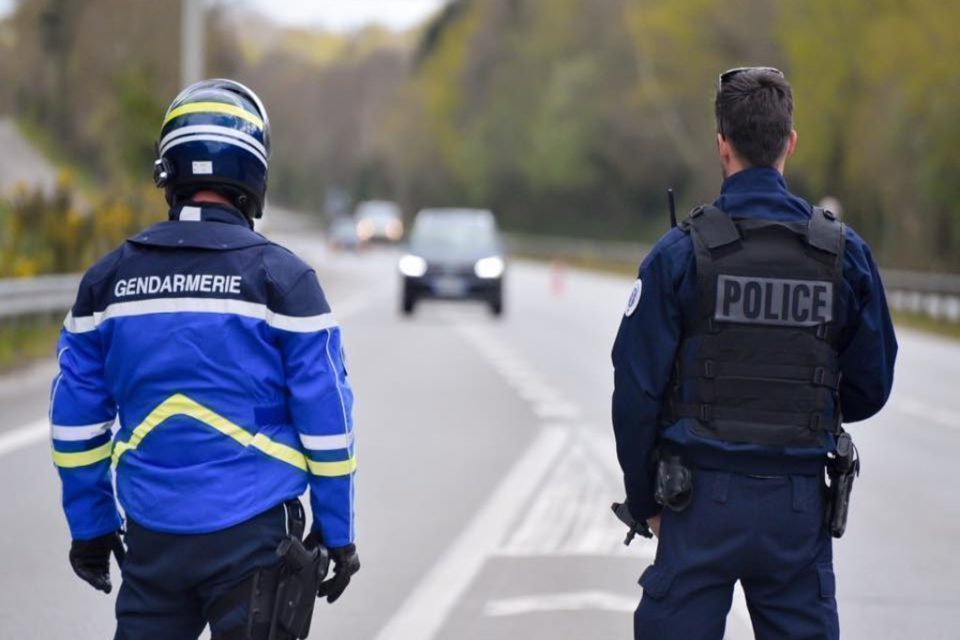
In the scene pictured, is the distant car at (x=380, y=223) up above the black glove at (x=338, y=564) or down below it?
above

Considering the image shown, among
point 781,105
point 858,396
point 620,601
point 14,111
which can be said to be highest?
point 14,111

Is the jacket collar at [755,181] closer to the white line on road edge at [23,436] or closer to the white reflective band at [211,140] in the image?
the white reflective band at [211,140]

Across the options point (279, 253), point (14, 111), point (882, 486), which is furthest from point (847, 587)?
point (14, 111)

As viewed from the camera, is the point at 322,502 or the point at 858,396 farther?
the point at 858,396

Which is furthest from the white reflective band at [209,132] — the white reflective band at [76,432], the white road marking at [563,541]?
the white road marking at [563,541]

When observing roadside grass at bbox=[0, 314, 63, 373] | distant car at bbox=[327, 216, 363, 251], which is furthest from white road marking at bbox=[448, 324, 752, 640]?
distant car at bbox=[327, 216, 363, 251]

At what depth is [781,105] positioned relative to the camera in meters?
4.27

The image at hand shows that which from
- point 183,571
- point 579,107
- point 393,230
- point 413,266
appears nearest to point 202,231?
point 183,571

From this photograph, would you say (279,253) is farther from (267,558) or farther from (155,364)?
(267,558)

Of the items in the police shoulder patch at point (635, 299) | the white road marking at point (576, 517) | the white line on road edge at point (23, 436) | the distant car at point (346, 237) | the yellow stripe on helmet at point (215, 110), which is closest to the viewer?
the yellow stripe on helmet at point (215, 110)

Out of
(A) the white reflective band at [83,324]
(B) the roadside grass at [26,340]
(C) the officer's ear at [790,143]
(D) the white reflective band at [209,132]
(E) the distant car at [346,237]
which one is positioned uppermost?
(E) the distant car at [346,237]

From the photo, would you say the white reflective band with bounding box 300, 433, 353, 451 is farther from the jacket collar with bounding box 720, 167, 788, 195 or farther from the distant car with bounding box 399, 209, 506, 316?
the distant car with bounding box 399, 209, 506, 316

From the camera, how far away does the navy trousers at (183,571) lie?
389 centimetres

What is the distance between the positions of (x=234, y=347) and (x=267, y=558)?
460mm
